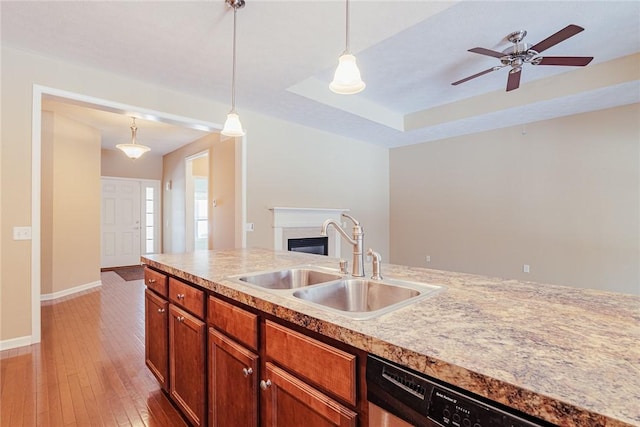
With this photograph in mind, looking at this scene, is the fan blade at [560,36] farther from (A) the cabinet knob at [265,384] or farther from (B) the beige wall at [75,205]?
(B) the beige wall at [75,205]

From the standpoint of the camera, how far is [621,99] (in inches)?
147

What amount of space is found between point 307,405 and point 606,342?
0.81 meters

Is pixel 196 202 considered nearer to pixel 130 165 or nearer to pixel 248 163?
pixel 130 165

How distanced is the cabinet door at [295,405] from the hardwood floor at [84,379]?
1.11m

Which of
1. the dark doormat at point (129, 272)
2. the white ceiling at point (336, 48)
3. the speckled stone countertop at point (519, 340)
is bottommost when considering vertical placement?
the dark doormat at point (129, 272)

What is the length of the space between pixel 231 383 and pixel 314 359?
22.2 inches

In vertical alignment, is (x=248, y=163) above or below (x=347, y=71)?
below

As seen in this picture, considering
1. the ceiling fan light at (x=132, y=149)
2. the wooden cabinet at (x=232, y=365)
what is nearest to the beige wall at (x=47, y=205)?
the ceiling fan light at (x=132, y=149)

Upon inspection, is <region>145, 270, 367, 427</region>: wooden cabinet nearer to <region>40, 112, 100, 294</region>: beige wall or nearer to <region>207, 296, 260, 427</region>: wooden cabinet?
<region>207, 296, 260, 427</region>: wooden cabinet

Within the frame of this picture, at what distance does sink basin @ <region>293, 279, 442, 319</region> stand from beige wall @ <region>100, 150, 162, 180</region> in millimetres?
6832

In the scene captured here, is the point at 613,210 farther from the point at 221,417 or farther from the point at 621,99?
the point at 221,417

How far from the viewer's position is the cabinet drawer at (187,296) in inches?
60.1

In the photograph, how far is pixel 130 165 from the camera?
6.77 meters

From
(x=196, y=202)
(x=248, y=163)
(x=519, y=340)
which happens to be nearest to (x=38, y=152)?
(x=248, y=163)
